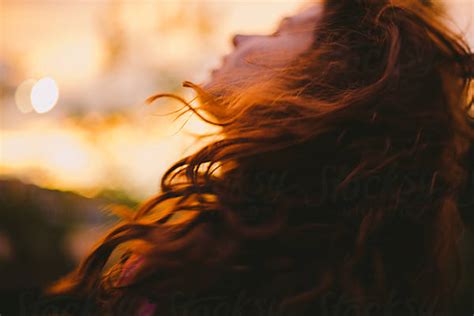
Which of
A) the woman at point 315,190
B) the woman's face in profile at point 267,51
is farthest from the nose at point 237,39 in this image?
the woman at point 315,190

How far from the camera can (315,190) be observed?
172 cm

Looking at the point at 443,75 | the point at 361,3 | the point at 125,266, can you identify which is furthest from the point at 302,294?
the point at 361,3

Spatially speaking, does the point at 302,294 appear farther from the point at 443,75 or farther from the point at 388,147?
the point at 443,75

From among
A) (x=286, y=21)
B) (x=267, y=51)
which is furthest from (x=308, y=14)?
(x=267, y=51)

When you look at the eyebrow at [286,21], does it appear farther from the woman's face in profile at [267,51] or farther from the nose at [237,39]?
the nose at [237,39]

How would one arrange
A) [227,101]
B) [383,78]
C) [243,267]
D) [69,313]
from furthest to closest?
[69,313] → [227,101] → [383,78] → [243,267]

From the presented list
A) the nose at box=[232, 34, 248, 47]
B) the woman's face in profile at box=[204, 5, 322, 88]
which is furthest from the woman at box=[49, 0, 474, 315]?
the nose at box=[232, 34, 248, 47]

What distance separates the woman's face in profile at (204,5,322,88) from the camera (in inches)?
75.2

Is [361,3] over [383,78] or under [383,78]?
over

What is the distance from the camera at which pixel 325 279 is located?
168 cm

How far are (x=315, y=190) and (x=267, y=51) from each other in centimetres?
47

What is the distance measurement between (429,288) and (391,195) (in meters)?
0.38

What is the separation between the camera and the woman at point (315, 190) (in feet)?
5.42

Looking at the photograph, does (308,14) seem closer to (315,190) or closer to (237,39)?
(237,39)
